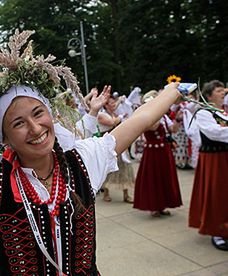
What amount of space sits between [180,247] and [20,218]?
10.3ft

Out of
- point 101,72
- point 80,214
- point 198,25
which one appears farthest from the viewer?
point 101,72

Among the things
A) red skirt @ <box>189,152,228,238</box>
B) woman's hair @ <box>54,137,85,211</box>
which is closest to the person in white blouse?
red skirt @ <box>189,152,228,238</box>

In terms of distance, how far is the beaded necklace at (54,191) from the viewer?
5.49 ft

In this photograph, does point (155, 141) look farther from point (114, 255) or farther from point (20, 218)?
point (20, 218)

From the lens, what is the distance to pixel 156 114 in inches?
80.4

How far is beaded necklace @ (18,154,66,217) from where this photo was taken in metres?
1.67

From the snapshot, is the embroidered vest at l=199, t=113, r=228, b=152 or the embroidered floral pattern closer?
the embroidered floral pattern

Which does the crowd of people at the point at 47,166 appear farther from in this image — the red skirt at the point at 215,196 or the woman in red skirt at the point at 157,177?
the woman in red skirt at the point at 157,177

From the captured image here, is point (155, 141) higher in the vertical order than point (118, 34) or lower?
lower

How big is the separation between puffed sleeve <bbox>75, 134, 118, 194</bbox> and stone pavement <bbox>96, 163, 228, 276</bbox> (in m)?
2.23

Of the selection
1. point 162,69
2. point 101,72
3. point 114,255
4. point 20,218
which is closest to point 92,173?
point 20,218

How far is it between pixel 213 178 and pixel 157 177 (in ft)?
4.21

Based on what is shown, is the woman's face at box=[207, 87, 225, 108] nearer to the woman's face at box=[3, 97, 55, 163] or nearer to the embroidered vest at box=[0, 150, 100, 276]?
the embroidered vest at box=[0, 150, 100, 276]

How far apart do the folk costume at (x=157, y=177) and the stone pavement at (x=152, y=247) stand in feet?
0.64
